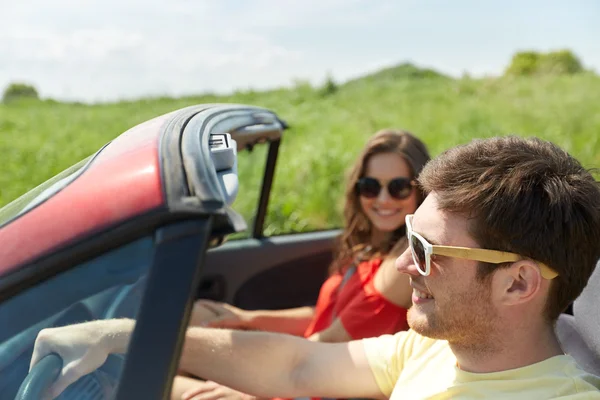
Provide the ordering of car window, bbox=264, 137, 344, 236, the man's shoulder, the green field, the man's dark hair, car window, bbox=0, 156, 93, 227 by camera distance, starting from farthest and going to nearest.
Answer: the green field, car window, bbox=264, 137, 344, 236, the man's shoulder, the man's dark hair, car window, bbox=0, 156, 93, 227

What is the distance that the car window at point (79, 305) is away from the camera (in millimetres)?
917

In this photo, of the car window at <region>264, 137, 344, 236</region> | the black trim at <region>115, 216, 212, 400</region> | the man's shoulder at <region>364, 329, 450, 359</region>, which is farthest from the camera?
the car window at <region>264, 137, 344, 236</region>

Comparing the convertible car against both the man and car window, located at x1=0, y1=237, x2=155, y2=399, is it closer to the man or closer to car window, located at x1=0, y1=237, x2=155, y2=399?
car window, located at x1=0, y1=237, x2=155, y2=399

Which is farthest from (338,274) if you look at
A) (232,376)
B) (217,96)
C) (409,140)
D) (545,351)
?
(217,96)

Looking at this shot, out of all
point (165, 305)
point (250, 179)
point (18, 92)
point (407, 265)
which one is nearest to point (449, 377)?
point (407, 265)

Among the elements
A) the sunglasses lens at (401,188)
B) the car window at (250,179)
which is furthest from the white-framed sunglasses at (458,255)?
the car window at (250,179)

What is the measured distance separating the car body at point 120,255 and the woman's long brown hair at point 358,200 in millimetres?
1361

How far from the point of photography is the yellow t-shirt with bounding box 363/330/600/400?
4.34 feet

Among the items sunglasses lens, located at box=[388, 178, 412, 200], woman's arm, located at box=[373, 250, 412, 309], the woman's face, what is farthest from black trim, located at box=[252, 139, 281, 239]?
Result: woman's arm, located at box=[373, 250, 412, 309]

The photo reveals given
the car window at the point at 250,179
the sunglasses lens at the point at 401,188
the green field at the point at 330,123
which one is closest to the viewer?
the sunglasses lens at the point at 401,188

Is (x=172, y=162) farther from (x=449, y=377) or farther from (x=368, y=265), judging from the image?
(x=368, y=265)

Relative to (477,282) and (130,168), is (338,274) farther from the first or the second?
(130,168)

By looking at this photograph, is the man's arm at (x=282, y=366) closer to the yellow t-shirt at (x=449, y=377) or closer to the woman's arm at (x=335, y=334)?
the yellow t-shirt at (x=449, y=377)

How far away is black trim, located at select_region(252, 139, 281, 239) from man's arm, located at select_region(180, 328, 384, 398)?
3.80 ft
